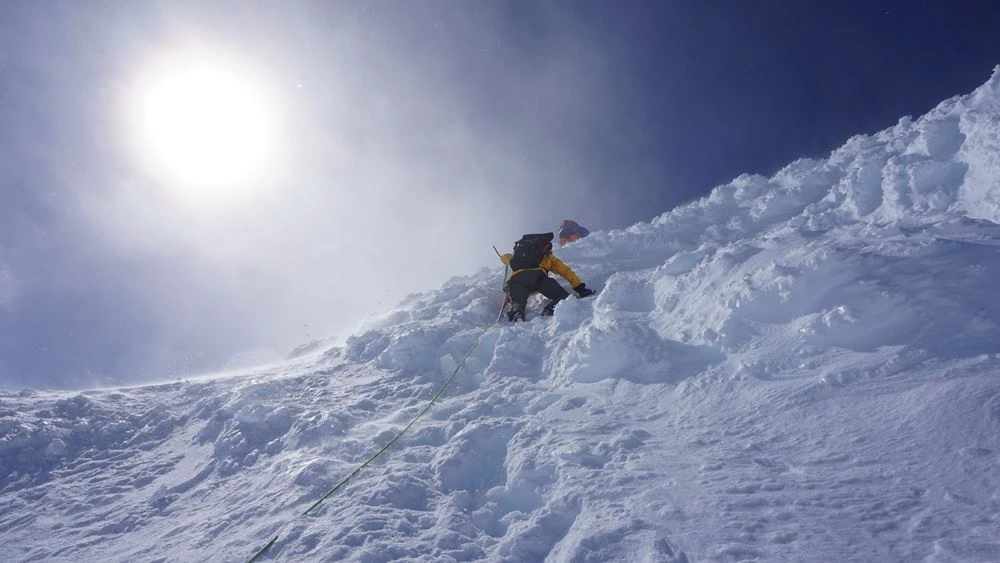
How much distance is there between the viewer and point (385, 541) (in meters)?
3.82

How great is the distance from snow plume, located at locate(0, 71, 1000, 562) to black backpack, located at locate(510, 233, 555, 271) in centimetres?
229

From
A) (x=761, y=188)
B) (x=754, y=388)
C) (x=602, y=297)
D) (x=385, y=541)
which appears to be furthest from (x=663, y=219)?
(x=385, y=541)

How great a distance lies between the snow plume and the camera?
3275mm

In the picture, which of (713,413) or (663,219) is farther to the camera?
(663,219)

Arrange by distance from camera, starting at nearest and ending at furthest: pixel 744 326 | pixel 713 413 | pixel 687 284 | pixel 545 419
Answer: pixel 713 413
pixel 545 419
pixel 744 326
pixel 687 284

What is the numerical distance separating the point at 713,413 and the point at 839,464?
3.89 ft

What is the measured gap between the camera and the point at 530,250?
425 inches

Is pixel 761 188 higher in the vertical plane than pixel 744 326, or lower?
higher

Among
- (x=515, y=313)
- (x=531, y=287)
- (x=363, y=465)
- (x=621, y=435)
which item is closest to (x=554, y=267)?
(x=531, y=287)

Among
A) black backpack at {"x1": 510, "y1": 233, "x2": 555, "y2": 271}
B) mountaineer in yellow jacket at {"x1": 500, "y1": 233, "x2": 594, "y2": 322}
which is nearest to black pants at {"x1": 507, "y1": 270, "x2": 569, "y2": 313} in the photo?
mountaineer in yellow jacket at {"x1": 500, "y1": 233, "x2": 594, "y2": 322}

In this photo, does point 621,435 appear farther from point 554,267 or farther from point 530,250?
point 530,250

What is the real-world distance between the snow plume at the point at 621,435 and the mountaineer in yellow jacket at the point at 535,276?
1212 mm


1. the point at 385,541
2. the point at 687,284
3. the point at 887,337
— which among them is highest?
the point at 687,284

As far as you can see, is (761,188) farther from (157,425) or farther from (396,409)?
(157,425)
